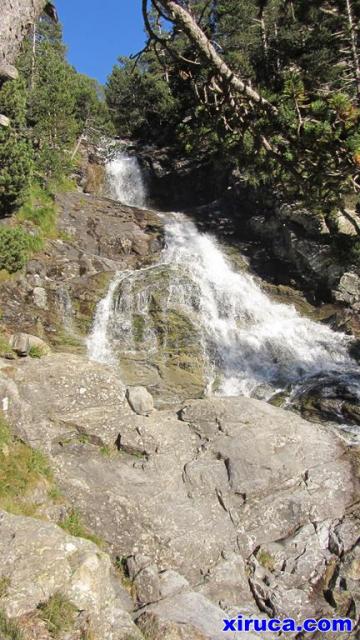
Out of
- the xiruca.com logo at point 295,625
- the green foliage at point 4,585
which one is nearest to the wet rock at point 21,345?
the green foliage at point 4,585

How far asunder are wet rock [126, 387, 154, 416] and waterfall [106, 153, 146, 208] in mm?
26168

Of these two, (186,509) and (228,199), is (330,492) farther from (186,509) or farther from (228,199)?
(228,199)

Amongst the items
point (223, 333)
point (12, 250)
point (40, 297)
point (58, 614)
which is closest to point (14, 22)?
point (58, 614)

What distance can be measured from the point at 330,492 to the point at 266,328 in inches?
433

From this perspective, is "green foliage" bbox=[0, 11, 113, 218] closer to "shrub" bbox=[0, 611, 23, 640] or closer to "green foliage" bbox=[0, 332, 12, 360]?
"green foliage" bbox=[0, 332, 12, 360]

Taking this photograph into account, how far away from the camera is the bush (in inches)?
764

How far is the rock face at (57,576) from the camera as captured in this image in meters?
6.32

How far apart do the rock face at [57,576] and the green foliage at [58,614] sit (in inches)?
2.4

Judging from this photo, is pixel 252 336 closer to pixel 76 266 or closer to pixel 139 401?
pixel 76 266

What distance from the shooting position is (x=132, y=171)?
38.9m

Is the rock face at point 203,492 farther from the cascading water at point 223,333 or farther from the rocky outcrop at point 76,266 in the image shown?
the rocky outcrop at point 76,266

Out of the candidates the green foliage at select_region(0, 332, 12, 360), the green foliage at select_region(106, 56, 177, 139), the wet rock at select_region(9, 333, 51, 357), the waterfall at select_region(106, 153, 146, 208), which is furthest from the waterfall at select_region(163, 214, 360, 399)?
the green foliage at select_region(106, 56, 177, 139)

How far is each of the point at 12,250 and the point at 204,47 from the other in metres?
17.0

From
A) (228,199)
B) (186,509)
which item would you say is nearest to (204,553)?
(186,509)
